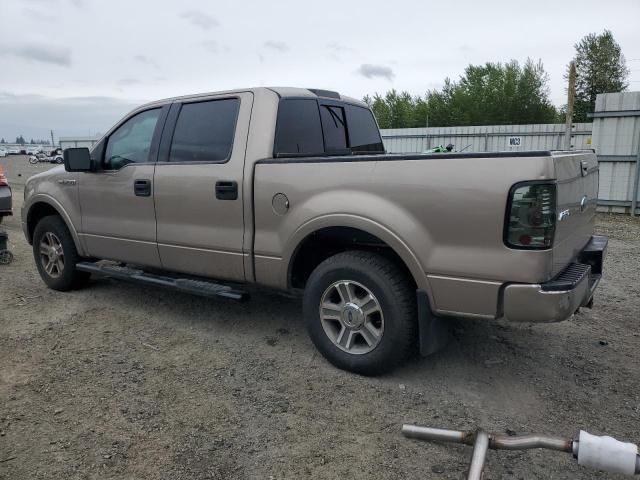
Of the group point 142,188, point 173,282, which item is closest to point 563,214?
point 173,282

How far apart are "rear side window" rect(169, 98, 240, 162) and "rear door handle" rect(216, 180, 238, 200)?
20cm

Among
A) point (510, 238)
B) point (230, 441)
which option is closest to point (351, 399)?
point (230, 441)

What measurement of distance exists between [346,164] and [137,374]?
1.99m

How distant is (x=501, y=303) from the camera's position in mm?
2908

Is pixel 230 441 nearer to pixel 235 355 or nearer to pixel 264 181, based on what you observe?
pixel 235 355

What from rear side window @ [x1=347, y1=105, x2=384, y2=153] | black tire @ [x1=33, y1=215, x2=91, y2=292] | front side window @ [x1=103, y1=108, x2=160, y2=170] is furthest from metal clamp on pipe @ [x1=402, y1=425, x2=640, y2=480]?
black tire @ [x1=33, y1=215, x2=91, y2=292]

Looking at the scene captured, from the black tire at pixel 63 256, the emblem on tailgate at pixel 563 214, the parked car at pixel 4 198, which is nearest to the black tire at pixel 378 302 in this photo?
the emblem on tailgate at pixel 563 214

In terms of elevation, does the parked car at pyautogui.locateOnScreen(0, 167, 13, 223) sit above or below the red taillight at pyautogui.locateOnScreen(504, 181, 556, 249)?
below

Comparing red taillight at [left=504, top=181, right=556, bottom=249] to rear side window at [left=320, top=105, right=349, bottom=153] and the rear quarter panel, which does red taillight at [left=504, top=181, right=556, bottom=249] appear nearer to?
the rear quarter panel

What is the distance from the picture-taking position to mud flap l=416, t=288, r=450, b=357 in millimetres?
3148

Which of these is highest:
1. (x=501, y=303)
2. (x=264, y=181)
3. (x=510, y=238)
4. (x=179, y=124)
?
(x=179, y=124)

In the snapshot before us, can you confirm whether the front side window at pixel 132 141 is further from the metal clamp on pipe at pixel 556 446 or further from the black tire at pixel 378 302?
the metal clamp on pipe at pixel 556 446

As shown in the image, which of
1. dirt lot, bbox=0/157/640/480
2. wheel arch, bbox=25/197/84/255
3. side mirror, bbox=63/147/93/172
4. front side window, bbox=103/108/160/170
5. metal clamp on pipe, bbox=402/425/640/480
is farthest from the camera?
wheel arch, bbox=25/197/84/255

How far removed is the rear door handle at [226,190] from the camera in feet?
12.6
